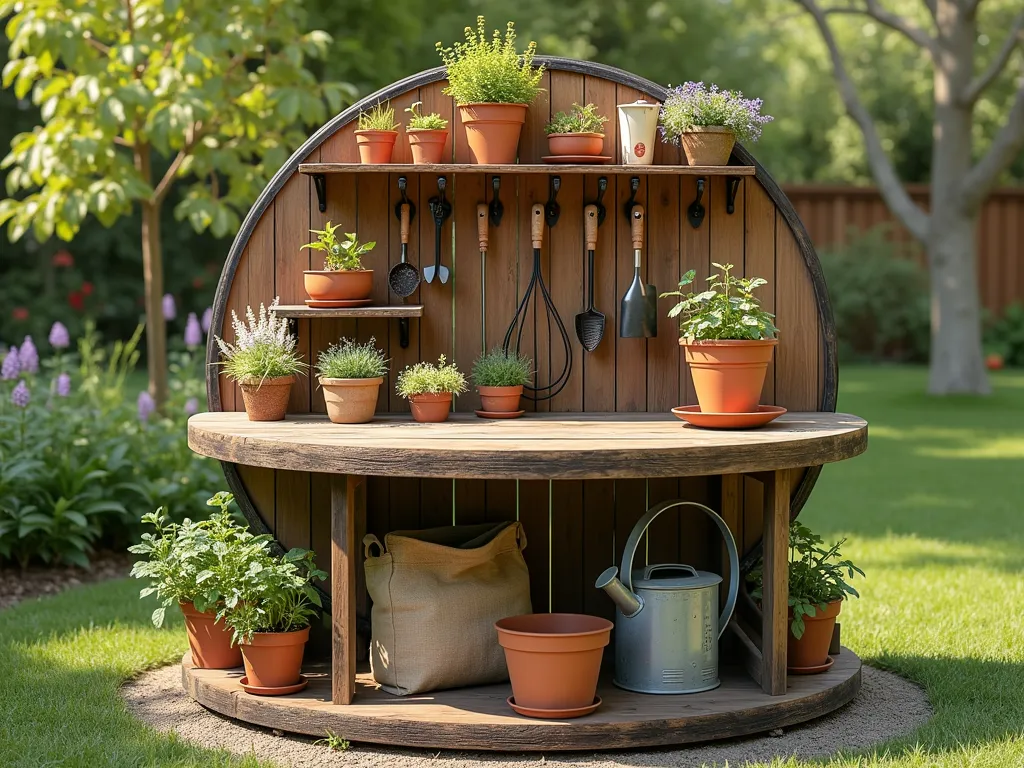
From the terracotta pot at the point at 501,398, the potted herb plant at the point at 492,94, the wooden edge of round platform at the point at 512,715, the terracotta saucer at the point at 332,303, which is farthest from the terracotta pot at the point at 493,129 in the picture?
the wooden edge of round platform at the point at 512,715

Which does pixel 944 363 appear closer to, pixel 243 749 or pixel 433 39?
pixel 433 39

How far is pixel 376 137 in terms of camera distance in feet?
13.1

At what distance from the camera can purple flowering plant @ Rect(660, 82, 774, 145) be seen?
3.91 m

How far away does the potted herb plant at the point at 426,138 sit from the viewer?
157 inches

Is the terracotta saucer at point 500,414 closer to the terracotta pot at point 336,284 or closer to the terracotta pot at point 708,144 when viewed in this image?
the terracotta pot at point 336,284

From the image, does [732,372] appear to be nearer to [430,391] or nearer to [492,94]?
[430,391]

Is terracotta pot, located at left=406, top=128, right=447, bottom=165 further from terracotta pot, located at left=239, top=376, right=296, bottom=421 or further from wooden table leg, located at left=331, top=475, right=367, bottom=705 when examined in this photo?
wooden table leg, located at left=331, top=475, right=367, bottom=705

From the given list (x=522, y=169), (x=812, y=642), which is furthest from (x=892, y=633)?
(x=522, y=169)

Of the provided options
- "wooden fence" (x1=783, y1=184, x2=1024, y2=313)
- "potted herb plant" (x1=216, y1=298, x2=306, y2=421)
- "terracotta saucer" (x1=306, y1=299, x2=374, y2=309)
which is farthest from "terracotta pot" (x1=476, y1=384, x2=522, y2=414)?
"wooden fence" (x1=783, y1=184, x2=1024, y2=313)

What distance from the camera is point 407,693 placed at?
145 inches

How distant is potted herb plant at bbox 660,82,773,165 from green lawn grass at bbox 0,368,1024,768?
1796 mm

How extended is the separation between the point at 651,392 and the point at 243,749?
1.71m

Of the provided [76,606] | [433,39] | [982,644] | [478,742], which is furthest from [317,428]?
[433,39]

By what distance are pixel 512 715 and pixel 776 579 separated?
A: 0.83 metres
